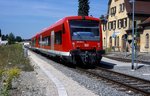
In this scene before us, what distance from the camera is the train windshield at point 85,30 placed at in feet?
80.9

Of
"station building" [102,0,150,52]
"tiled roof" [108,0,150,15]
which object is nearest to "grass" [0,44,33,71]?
"station building" [102,0,150,52]

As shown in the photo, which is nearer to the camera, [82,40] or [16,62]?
[82,40]

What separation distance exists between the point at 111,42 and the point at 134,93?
206ft

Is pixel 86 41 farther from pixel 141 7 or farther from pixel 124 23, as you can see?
pixel 141 7

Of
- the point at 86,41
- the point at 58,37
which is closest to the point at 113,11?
the point at 58,37

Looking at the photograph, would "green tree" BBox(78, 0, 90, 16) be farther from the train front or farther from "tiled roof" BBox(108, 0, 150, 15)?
the train front

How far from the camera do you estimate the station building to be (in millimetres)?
60612

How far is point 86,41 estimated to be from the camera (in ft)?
80.5

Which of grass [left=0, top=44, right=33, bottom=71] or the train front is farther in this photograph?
the train front

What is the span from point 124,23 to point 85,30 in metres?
45.4

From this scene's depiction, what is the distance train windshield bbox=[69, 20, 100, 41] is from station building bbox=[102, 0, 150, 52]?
1337 inches

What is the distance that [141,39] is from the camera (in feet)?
196

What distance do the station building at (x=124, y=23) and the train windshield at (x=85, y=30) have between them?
3396 centimetres

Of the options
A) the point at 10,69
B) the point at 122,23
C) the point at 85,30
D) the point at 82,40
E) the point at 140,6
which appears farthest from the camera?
the point at 122,23
